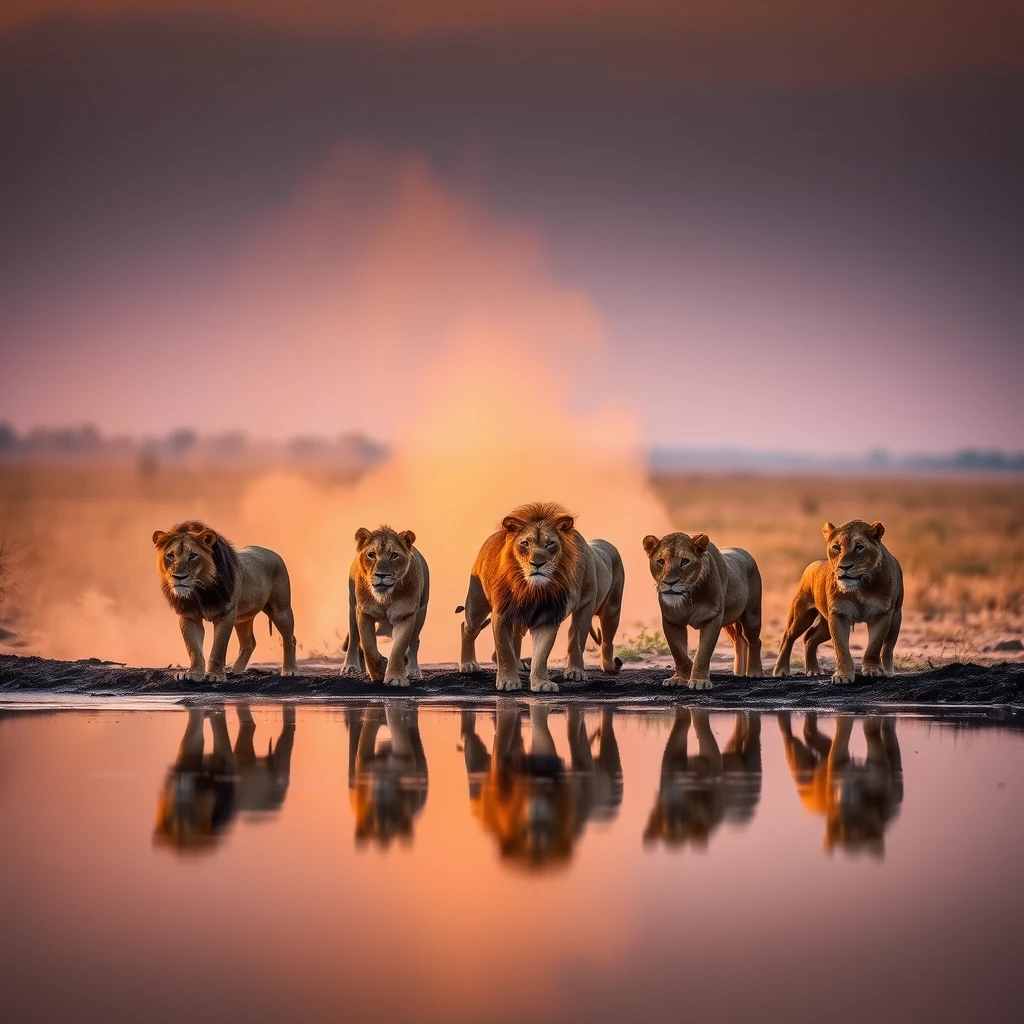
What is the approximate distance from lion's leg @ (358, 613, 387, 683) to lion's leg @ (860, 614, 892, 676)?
4633 millimetres

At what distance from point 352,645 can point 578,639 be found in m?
2.29

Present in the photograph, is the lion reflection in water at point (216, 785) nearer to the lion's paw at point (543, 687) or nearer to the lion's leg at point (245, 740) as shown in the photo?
the lion's leg at point (245, 740)

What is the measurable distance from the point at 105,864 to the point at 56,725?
248 inches

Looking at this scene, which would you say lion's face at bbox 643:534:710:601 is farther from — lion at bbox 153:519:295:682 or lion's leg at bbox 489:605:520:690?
lion at bbox 153:519:295:682

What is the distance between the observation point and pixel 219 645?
679 inches

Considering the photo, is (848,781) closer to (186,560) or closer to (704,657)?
(704,657)

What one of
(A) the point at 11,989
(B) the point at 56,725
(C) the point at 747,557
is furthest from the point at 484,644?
(A) the point at 11,989

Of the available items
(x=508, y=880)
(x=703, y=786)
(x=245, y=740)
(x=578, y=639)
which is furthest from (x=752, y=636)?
(x=508, y=880)

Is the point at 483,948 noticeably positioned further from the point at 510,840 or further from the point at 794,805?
the point at 794,805

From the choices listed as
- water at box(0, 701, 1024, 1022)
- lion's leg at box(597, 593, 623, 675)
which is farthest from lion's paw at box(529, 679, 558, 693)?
water at box(0, 701, 1024, 1022)

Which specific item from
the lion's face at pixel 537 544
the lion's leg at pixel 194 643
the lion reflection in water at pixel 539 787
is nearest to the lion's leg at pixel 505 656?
the lion's face at pixel 537 544

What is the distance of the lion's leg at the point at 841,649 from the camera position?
1714 centimetres

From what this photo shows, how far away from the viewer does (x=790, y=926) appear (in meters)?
7.39

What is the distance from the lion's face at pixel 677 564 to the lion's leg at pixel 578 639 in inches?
42.8
